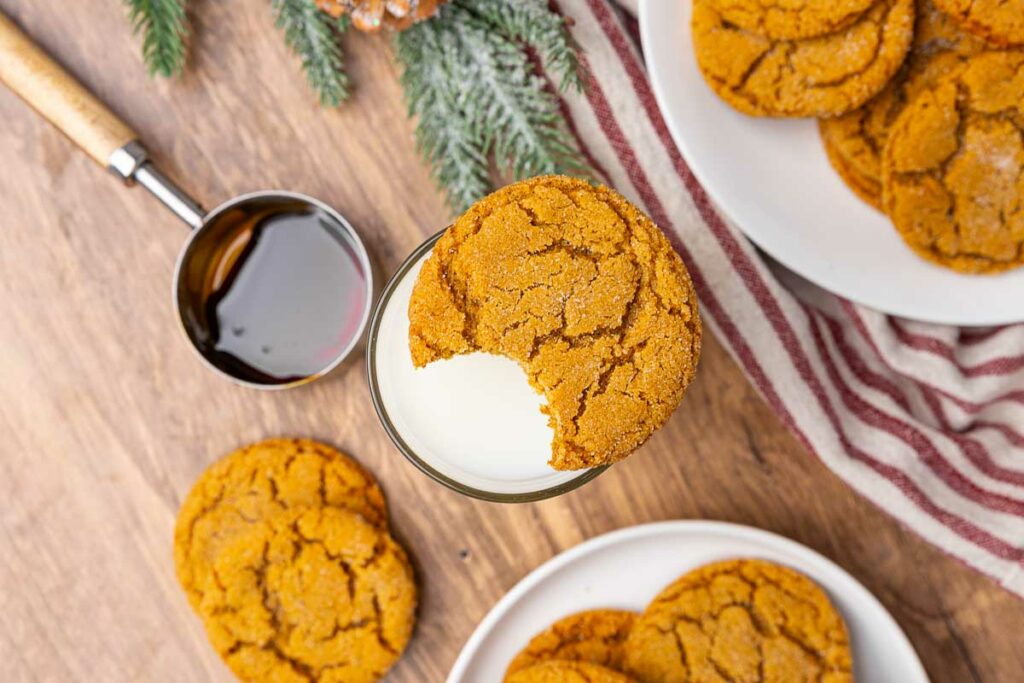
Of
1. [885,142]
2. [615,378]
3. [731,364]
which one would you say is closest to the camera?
[615,378]

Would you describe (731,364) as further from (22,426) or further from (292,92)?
(22,426)

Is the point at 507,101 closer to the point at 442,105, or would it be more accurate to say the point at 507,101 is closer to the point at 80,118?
the point at 442,105

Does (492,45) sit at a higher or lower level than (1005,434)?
higher

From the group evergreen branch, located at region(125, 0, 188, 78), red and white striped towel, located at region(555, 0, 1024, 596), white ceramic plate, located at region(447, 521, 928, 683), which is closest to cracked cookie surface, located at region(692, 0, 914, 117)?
red and white striped towel, located at region(555, 0, 1024, 596)

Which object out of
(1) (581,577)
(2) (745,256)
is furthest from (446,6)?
(1) (581,577)

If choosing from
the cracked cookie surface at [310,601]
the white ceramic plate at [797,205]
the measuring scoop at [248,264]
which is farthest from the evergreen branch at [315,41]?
the cracked cookie surface at [310,601]
